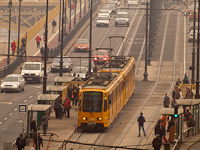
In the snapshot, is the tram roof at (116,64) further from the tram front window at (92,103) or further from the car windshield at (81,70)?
the car windshield at (81,70)

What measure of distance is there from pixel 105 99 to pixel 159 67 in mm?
32379

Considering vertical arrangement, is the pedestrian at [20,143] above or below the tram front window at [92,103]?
below

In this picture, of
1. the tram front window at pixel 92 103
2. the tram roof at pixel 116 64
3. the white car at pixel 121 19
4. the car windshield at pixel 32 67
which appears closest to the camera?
the tram front window at pixel 92 103

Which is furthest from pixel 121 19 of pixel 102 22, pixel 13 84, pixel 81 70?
pixel 13 84

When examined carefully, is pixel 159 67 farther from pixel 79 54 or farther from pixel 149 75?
pixel 79 54

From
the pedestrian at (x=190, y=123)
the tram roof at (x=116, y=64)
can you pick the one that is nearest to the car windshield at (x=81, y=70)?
the tram roof at (x=116, y=64)

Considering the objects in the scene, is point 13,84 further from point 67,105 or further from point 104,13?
point 104,13

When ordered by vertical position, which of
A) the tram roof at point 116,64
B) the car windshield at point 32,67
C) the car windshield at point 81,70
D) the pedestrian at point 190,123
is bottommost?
the pedestrian at point 190,123

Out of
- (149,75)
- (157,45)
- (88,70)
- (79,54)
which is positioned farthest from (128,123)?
(157,45)

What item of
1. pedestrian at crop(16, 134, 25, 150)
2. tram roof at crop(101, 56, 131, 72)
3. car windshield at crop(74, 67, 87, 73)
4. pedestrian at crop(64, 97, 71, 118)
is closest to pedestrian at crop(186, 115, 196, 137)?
pedestrian at crop(64, 97, 71, 118)

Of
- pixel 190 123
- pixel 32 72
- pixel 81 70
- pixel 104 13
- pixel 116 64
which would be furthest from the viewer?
pixel 104 13

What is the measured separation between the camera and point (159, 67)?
222 feet

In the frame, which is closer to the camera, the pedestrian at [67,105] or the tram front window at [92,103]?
the tram front window at [92,103]

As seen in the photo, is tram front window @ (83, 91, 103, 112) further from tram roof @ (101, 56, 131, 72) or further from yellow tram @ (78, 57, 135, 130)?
tram roof @ (101, 56, 131, 72)
